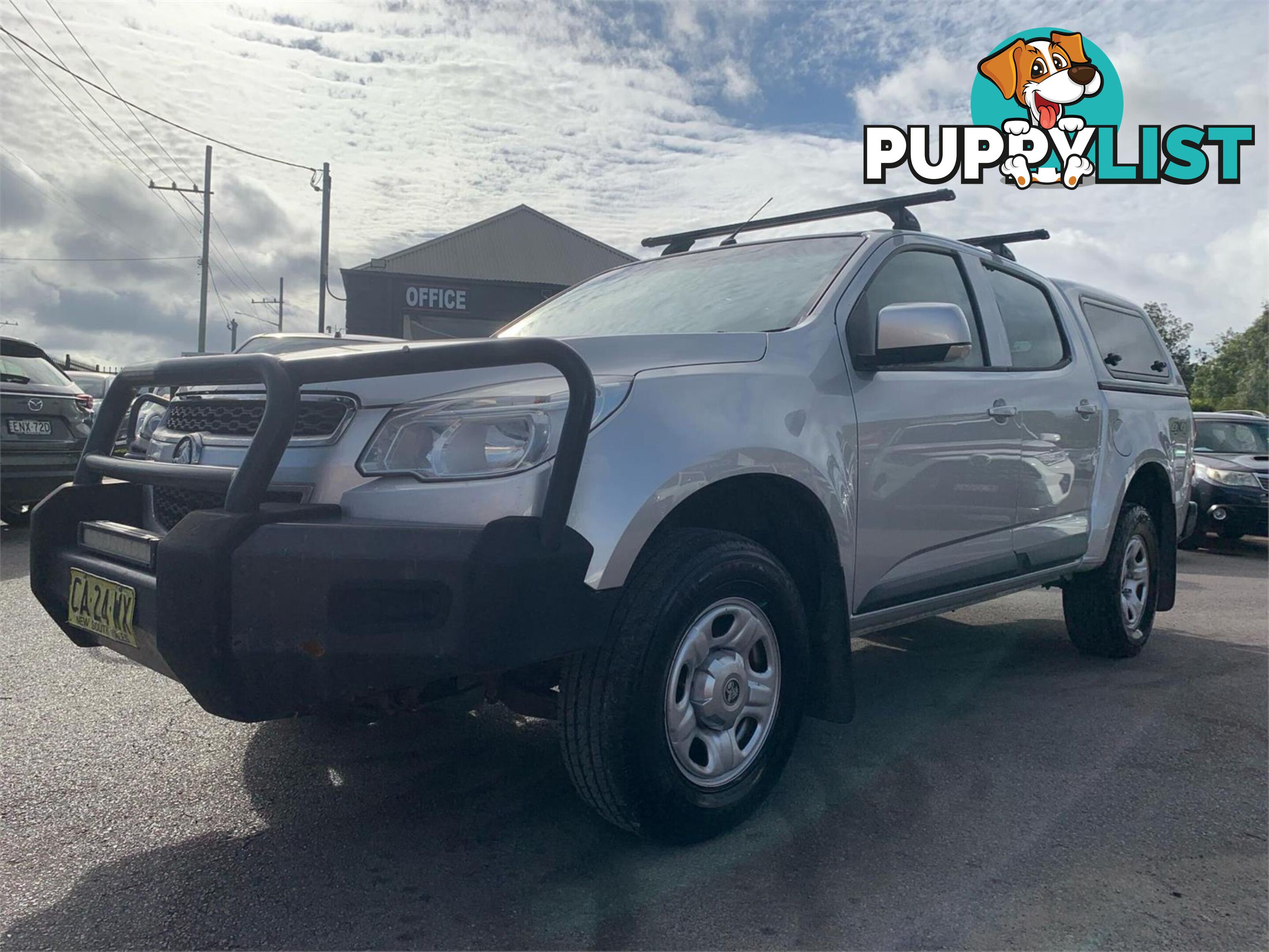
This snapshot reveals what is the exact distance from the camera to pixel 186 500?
2709 mm

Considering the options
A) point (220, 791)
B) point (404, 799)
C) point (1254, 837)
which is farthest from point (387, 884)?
point (1254, 837)

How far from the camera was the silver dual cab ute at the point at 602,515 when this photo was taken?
2111 mm

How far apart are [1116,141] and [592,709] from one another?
718cm

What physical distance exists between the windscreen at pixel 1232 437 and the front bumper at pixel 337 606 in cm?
1146

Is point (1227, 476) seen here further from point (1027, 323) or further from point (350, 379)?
point (350, 379)

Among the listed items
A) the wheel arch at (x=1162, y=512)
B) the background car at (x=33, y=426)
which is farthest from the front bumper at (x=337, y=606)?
the background car at (x=33, y=426)

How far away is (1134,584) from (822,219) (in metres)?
2.58

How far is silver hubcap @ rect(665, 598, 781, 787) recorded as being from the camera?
8.43 ft

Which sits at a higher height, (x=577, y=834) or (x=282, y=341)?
(x=282, y=341)

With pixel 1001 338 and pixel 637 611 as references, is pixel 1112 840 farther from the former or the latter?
pixel 1001 338

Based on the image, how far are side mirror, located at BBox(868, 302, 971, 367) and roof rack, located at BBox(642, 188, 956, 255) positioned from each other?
2.57ft

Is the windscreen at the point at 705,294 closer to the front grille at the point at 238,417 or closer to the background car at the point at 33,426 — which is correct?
the front grille at the point at 238,417

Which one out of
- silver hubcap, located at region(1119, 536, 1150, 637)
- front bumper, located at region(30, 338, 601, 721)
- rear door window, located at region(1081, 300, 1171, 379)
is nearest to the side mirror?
front bumper, located at region(30, 338, 601, 721)

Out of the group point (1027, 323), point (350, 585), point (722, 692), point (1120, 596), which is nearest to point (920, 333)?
point (722, 692)
